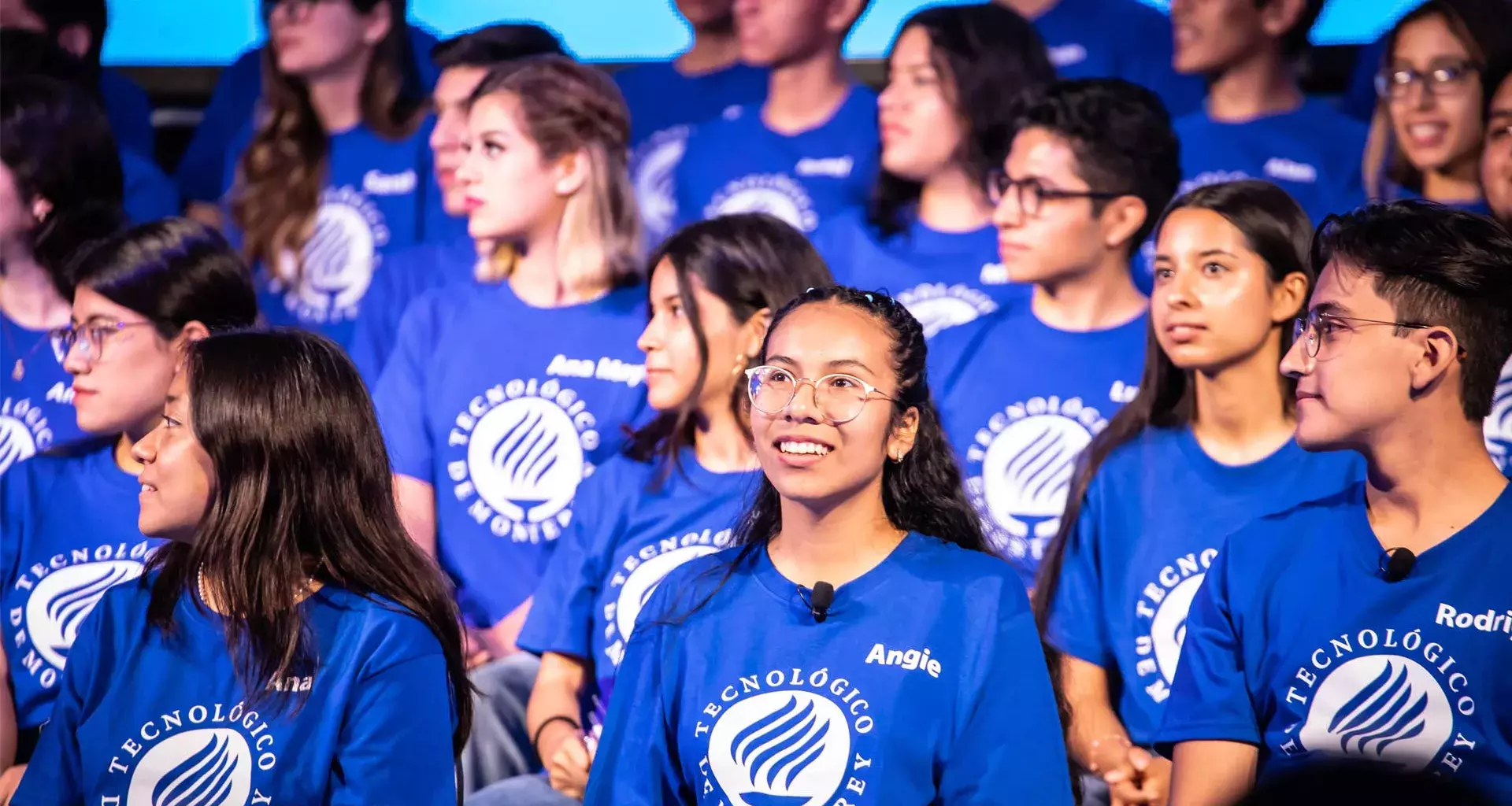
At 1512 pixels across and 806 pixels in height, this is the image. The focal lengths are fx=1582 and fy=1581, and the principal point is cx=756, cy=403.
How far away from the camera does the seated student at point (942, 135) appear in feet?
13.4

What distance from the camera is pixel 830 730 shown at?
2.21 m

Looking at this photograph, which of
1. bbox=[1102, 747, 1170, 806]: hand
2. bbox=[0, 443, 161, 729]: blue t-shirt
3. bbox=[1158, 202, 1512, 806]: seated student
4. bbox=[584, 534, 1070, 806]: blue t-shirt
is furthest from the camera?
bbox=[0, 443, 161, 729]: blue t-shirt

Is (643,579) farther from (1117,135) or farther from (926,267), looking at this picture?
(1117,135)

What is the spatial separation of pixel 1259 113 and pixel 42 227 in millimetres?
3112

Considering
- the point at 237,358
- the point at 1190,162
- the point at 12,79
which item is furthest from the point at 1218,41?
the point at 12,79

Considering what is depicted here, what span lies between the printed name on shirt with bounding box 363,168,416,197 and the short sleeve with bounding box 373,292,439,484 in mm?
733

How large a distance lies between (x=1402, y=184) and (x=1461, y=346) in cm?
155

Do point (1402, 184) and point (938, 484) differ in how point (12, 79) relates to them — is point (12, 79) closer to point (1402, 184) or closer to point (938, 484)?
point (938, 484)

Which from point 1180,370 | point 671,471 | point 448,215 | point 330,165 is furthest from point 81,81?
point 1180,370

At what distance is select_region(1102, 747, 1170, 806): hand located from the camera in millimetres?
2760

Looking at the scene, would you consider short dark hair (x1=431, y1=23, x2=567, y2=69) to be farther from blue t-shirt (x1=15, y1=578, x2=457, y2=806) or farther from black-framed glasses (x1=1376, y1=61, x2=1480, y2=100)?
blue t-shirt (x1=15, y1=578, x2=457, y2=806)

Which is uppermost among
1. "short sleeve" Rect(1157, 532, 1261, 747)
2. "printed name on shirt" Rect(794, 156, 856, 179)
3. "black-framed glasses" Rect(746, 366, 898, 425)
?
"printed name on shirt" Rect(794, 156, 856, 179)

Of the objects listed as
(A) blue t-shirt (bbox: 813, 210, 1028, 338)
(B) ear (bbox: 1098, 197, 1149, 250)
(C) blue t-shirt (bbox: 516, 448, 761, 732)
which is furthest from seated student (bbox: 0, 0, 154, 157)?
(B) ear (bbox: 1098, 197, 1149, 250)

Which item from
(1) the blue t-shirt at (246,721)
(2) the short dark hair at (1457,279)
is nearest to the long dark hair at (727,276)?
(1) the blue t-shirt at (246,721)
